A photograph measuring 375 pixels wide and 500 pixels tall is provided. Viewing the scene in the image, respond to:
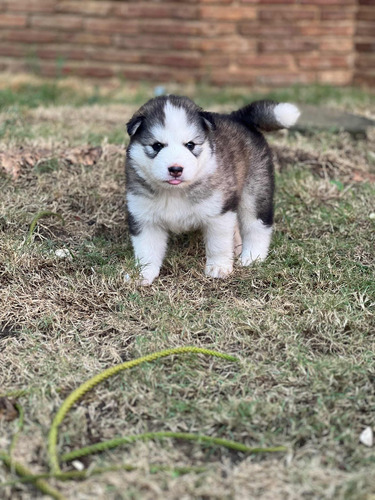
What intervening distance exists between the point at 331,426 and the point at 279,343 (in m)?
0.61

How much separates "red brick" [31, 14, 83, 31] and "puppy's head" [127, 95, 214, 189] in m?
4.93

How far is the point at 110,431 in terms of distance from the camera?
2848mm

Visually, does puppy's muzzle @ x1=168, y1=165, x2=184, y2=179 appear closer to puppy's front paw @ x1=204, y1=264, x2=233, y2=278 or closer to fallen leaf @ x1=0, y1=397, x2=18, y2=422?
puppy's front paw @ x1=204, y1=264, x2=233, y2=278

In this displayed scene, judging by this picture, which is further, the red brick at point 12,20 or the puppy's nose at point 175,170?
the red brick at point 12,20

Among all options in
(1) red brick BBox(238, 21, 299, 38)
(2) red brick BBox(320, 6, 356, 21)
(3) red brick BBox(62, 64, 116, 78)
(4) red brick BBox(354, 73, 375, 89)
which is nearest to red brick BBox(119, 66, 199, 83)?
(3) red brick BBox(62, 64, 116, 78)

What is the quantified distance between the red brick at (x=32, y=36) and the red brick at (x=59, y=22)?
0.25 feet

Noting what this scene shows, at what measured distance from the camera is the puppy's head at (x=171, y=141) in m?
3.46

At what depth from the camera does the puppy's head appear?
3463 mm

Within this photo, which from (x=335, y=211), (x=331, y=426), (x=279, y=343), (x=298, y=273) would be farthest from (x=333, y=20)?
(x=331, y=426)

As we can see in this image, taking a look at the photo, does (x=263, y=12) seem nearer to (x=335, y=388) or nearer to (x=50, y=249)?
(x=50, y=249)

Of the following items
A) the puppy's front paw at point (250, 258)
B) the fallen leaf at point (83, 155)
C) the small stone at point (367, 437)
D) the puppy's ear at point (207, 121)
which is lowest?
the small stone at point (367, 437)

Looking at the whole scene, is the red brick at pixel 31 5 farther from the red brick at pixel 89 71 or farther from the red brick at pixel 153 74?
the red brick at pixel 153 74

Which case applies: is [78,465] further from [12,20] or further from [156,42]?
[12,20]

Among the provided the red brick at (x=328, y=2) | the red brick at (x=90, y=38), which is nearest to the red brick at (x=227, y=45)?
the red brick at (x=328, y=2)
